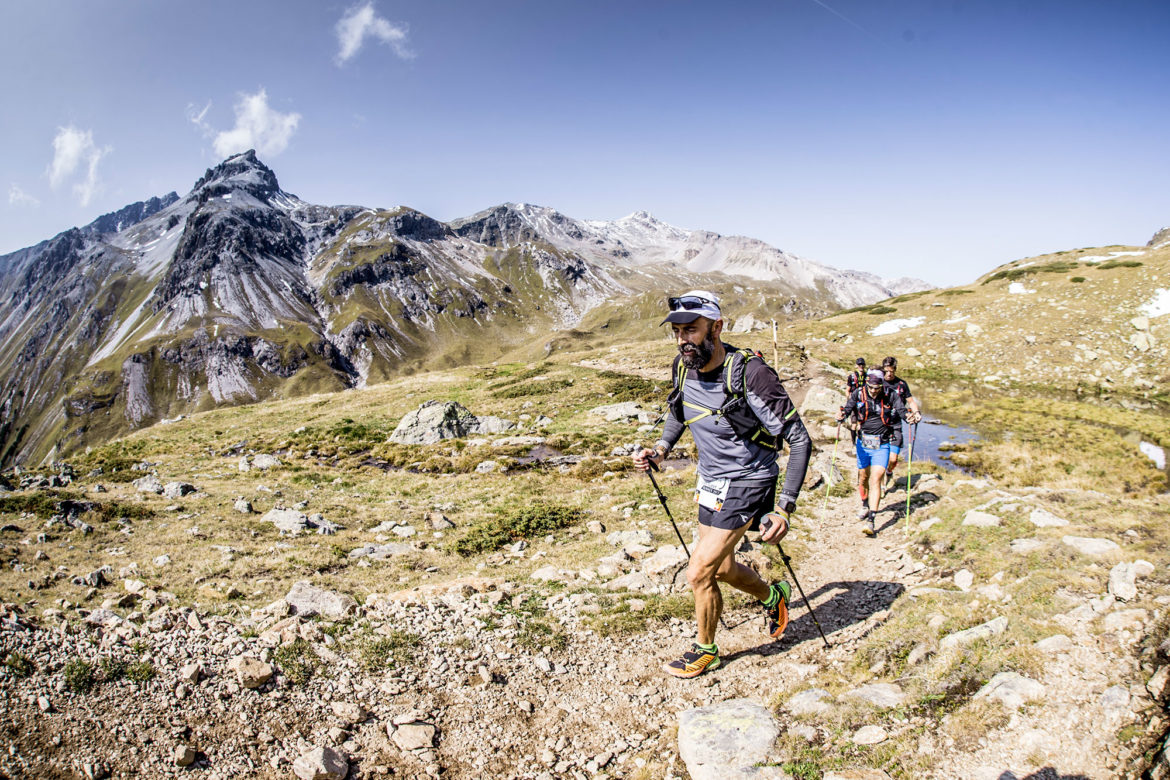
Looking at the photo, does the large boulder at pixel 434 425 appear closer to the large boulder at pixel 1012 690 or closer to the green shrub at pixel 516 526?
the green shrub at pixel 516 526

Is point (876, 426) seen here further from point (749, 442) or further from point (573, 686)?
point (573, 686)

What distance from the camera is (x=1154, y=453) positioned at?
2230cm

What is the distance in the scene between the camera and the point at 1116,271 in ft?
172

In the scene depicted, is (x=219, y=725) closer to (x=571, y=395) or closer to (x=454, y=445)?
(x=454, y=445)

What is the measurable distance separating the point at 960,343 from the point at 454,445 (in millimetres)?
47274

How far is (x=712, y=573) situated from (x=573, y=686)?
7.98 ft

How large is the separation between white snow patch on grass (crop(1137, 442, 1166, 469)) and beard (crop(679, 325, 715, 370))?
25.0 meters

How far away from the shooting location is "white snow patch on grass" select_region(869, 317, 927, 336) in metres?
56.6

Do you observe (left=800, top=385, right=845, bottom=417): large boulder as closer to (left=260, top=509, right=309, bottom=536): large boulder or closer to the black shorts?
the black shorts

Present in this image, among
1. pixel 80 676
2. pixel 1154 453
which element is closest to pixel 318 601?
pixel 80 676

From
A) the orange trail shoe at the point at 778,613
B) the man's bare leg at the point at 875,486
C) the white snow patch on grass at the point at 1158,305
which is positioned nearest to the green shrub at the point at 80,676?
the orange trail shoe at the point at 778,613

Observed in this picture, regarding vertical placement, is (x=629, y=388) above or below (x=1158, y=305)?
below

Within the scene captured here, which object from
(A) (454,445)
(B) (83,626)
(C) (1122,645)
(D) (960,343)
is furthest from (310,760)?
(D) (960,343)

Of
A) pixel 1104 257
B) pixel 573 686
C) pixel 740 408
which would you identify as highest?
pixel 1104 257
